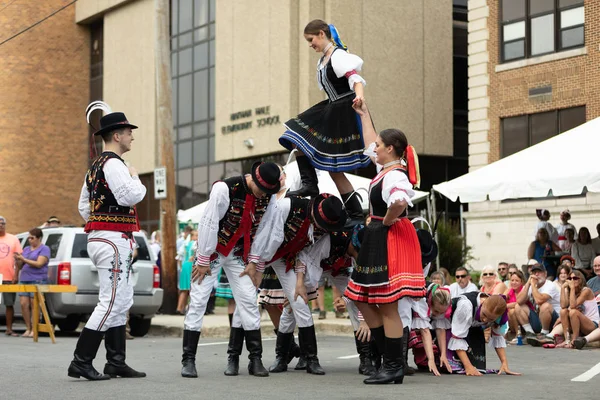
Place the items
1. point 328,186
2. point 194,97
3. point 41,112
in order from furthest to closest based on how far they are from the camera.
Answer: point 41,112, point 194,97, point 328,186

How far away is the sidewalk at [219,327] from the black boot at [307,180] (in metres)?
6.63

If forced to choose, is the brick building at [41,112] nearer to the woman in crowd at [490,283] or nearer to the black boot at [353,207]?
the woman in crowd at [490,283]

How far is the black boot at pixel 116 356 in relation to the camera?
360 inches

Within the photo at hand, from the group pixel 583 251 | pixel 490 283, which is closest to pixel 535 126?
pixel 583 251

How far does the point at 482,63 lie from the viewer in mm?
30438

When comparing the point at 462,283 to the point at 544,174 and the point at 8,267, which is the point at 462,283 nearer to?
the point at 544,174

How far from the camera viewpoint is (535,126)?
1136 inches

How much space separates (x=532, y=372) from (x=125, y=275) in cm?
419

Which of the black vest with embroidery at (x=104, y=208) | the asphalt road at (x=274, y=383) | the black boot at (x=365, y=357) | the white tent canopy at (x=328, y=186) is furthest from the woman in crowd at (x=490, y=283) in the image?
the black vest with embroidery at (x=104, y=208)

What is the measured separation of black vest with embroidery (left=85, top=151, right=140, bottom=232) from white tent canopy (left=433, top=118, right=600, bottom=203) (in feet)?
22.7

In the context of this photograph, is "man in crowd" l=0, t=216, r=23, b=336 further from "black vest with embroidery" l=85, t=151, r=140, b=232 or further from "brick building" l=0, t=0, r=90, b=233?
"brick building" l=0, t=0, r=90, b=233

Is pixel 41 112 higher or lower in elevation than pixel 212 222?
higher

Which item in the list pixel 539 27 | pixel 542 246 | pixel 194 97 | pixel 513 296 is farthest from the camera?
pixel 194 97

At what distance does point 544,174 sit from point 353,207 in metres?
4.93
